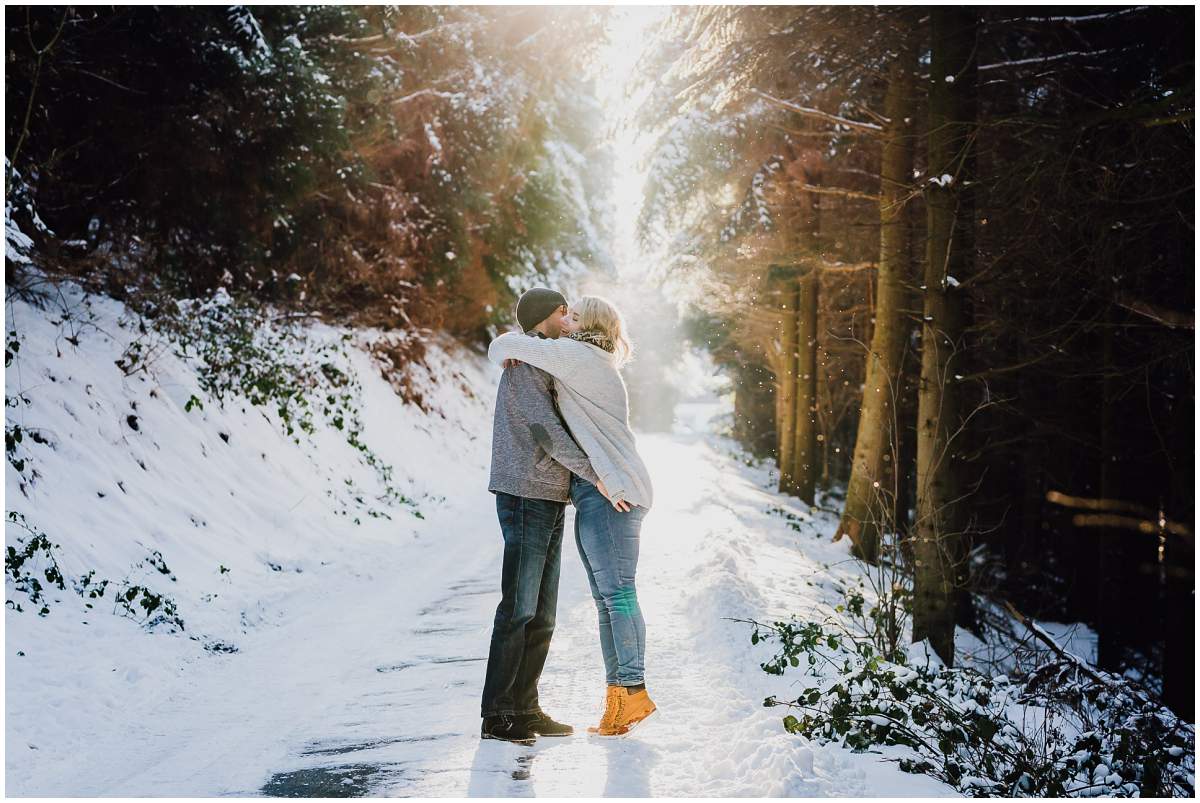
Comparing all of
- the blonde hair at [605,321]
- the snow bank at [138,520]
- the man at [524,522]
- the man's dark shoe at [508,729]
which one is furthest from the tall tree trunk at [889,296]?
the snow bank at [138,520]

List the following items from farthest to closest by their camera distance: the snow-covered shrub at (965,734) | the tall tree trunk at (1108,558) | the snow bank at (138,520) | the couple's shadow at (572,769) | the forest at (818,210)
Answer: the tall tree trunk at (1108,558), the forest at (818,210), the snow bank at (138,520), the snow-covered shrub at (965,734), the couple's shadow at (572,769)

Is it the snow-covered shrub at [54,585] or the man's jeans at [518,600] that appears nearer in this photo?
the man's jeans at [518,600]

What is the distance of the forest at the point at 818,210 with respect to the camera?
6656 mm

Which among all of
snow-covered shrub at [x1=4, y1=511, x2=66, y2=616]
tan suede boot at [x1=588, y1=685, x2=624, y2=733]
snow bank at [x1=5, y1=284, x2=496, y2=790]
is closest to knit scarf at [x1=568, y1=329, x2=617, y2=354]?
tan suede boot at [x1=588, y1=685, x2=624, y2=733]

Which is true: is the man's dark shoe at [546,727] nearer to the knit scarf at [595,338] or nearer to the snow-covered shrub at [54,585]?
the knit scarf at [595,338]

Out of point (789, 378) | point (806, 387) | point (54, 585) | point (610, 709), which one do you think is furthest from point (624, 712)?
point (789, 378)

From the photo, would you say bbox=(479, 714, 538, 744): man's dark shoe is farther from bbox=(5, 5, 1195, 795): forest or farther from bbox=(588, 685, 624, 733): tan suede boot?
bbox=(5, 5, 1195, 795): forest

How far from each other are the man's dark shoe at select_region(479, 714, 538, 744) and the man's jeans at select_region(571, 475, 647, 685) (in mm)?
444

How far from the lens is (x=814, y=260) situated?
37.1ft

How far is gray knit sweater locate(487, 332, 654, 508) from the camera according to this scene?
3881 mm

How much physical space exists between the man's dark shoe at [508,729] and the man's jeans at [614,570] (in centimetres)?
44

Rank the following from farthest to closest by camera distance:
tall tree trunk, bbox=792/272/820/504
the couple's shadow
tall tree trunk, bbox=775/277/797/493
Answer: tall tree trunk, bbox=775/277/797/493 → tall tree trunk, bbox=792/272/820/504 → the couple's shadow

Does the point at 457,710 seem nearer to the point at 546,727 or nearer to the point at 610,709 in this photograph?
the point at 546,727

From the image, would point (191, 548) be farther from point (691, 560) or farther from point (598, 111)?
point (598, 111)
